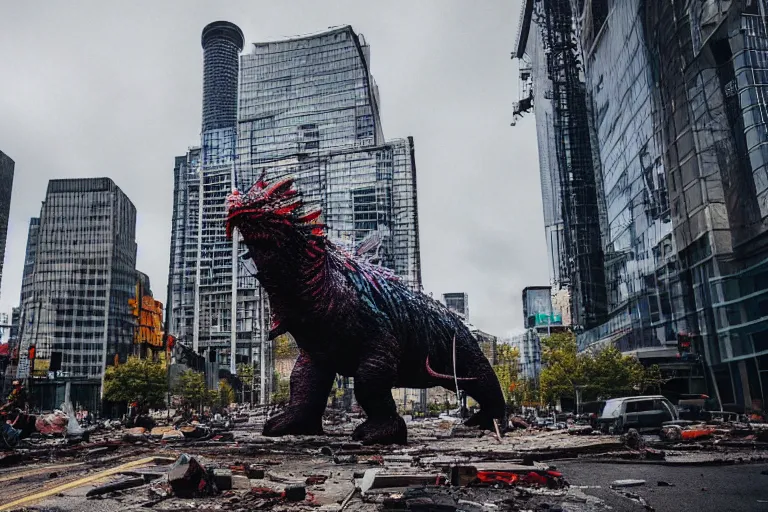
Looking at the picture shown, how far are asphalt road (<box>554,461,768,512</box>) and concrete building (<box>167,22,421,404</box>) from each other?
210 ft

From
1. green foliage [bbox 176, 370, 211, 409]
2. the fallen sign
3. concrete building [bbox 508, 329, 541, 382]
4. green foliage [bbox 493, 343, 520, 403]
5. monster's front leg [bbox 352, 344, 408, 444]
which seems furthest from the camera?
concrete building [bbox 508, 329, 541, 382]

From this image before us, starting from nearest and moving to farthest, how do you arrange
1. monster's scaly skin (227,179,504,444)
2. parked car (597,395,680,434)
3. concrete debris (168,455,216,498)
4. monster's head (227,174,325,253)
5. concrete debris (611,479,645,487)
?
concrete debris (168,455,216,498) < concrete debris (611,479,645,487) < monster's head (227,174,325,253) < monster's scaly skin (227,179,504,444) < parked car (597,395,680,434)

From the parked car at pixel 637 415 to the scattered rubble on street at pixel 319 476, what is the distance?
4.71 meters

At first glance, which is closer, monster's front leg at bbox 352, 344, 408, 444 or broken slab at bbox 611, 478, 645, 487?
broken slab at bbox 611, 478, 645, 487

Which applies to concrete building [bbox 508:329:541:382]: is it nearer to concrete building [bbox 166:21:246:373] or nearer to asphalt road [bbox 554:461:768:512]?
concrete building [bbox 166:21:246:373]

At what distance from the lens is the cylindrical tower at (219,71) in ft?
574

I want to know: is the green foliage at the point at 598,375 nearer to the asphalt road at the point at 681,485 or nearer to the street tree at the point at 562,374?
the street tree at the point at 562,374

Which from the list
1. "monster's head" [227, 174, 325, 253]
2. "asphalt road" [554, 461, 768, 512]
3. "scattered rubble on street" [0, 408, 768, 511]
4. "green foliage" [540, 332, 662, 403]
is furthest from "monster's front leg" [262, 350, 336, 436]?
"green foliage" [540, 332, 662, 403]

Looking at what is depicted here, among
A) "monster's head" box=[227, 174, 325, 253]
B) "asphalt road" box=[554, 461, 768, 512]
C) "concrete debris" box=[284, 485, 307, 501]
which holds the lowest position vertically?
"asphalt road" box=[554, 461, 768, 512]

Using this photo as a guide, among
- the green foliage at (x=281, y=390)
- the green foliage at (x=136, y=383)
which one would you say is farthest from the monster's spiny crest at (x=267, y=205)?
the green foliage at (x=281, y=390)

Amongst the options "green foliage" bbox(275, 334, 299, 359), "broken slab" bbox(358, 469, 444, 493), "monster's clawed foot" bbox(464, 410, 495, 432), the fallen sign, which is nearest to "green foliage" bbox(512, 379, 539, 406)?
"green foliage" bbox(275, 334, 299, 359)

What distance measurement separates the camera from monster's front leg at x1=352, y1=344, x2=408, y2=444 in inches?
452

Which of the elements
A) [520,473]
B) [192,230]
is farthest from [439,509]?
[192,230]

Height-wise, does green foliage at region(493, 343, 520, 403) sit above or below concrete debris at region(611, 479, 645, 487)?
above
